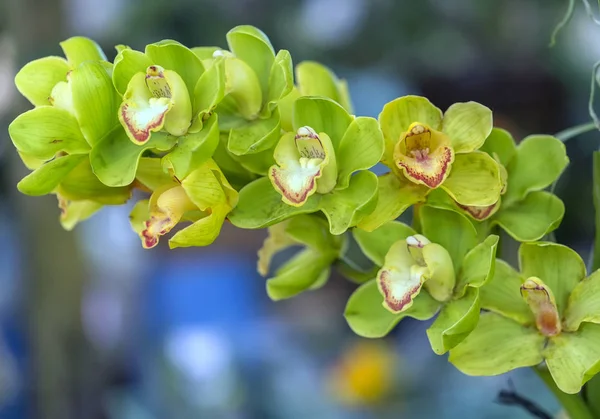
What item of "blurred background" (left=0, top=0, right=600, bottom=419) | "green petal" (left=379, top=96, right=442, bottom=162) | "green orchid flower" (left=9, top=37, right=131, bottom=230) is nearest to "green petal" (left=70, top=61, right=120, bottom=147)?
"green orchid flower" (left=9, top=37, right=131, bottom=230)

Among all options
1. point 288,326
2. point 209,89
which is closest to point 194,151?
point 209,89

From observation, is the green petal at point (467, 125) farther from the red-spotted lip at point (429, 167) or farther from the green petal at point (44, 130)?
the green petal at point (44, 130)

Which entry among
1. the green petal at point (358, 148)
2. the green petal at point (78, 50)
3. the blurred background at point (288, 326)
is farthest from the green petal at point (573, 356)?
the blurred background at point (288, 326)

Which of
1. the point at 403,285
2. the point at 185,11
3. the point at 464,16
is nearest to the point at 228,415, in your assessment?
the point at 185,11

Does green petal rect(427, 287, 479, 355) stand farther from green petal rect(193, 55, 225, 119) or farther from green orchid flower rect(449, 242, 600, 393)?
green petal rect(193, 55, 225, 119)

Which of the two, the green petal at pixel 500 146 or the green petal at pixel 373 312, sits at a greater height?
the green petal at pixel 500 146

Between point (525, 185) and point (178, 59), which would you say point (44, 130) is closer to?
point (178, 59)
